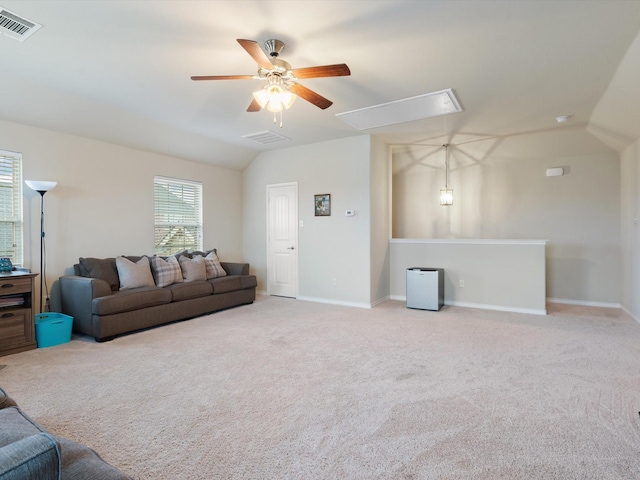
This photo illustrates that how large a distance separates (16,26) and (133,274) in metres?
2.82

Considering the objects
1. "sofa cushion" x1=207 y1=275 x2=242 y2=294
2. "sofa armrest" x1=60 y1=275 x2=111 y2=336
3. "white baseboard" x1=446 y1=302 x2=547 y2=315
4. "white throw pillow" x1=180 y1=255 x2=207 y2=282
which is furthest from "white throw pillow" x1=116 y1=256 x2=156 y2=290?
"white baseboard" x1=446 y1=302 x2=547 y2=315

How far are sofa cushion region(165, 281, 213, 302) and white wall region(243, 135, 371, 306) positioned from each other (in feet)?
5.89

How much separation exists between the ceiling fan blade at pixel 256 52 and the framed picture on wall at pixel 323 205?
3327mm

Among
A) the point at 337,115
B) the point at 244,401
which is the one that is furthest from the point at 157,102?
the point at 244,401

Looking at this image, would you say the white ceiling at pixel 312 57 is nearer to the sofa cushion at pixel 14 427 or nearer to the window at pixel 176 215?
the window at pixel 176 215

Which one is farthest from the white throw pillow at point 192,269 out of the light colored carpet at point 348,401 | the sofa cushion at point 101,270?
the light colored carpet at point 348,401

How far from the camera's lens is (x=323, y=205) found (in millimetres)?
6012

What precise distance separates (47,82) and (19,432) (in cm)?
390

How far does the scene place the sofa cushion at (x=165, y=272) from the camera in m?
4.82

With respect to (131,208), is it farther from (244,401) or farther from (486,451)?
(486,451)

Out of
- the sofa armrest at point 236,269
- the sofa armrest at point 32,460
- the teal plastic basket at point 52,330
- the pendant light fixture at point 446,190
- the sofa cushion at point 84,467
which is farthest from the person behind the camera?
the sofa armrest at point 236,269

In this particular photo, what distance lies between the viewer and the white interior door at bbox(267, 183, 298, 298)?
6.37 metres

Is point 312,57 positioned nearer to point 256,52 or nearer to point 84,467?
point 256,52

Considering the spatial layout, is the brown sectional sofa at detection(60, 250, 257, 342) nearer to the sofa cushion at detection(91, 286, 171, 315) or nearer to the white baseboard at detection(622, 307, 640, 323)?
the sofa cushion at detection(91, 286, 171, 315)
